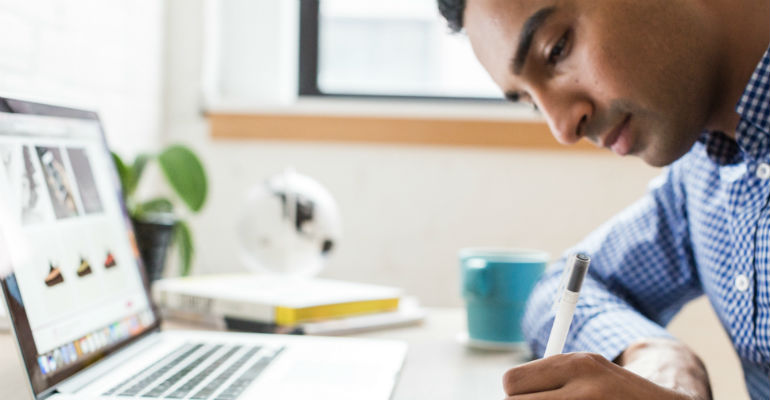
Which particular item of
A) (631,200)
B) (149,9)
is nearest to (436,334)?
(631,200)

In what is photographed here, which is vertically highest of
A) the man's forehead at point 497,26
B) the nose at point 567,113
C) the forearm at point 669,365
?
the man's forehead at point 497,26

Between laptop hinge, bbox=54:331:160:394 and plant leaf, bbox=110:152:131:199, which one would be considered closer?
laptop hinge, bbox=54:331:160:394

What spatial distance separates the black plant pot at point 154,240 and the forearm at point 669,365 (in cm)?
64

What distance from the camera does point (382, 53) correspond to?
1.73 metres

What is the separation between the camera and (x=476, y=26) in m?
0.85

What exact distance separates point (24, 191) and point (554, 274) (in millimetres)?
610

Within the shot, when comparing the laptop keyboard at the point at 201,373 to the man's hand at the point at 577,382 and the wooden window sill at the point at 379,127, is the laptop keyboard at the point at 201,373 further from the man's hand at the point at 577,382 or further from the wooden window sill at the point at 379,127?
the wooden window sill at the point at 379,127

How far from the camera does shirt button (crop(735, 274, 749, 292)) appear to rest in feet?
2.48

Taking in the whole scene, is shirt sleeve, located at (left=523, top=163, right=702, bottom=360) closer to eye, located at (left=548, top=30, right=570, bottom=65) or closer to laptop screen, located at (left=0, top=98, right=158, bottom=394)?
eye, located at (left=548, top=30, right=570, bottom=65)

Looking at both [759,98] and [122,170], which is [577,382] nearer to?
[759,98]

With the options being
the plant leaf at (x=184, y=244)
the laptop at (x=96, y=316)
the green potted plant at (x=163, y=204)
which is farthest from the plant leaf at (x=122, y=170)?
the laptop at (x=96, y=316)

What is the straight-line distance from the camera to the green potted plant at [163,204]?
100 centimetres

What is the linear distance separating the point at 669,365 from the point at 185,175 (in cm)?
72

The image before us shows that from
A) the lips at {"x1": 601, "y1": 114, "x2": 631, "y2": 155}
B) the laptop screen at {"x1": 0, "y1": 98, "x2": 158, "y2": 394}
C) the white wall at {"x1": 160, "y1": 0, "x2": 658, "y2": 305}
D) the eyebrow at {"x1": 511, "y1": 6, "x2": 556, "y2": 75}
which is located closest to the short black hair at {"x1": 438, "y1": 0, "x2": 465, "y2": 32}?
the eyebrow at {"x1": 511, "y1": 6, "x2": 556, "y2": 75}
